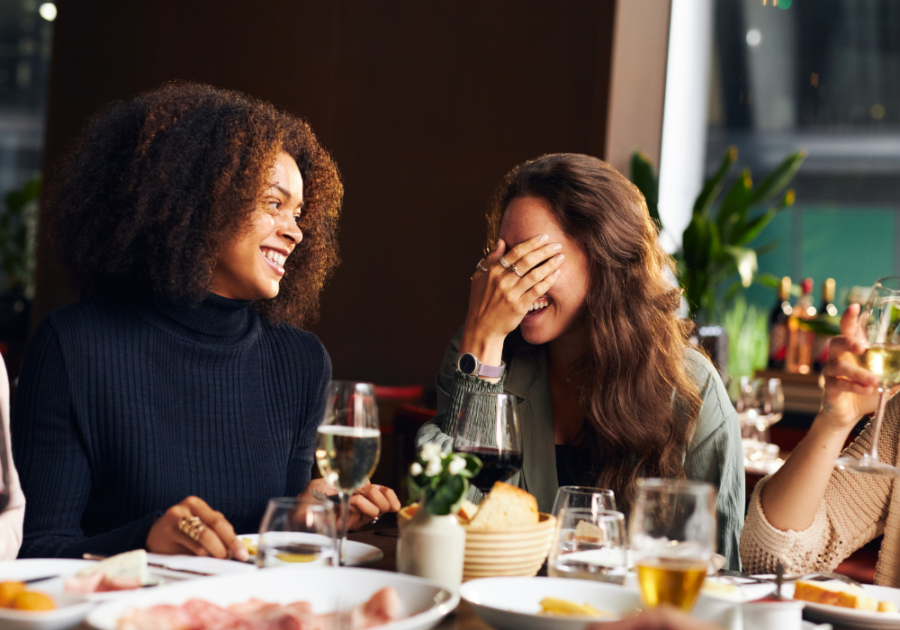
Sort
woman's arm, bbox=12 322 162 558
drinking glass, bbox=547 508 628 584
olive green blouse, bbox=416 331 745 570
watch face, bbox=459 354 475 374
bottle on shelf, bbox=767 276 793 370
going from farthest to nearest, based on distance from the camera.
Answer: bottle on shelf, bbox=767 276 793 370 < watch face, bbox=459 354 475 374 < olive green blouse, bbox=416 331 745 570 < woman's arm, bbox=12 322 162 558 < drinking glass, bbox=547 508 628 584

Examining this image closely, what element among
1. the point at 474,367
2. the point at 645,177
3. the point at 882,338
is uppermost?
the point at 645,177

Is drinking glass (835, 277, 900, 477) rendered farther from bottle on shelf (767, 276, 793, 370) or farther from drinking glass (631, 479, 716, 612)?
bottle on shelf (767, 276, 793, 370)

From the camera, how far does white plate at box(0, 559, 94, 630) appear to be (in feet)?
2.58

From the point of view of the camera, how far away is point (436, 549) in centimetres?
101

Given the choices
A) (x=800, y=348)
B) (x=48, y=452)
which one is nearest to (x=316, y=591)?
(x=48, y=452)

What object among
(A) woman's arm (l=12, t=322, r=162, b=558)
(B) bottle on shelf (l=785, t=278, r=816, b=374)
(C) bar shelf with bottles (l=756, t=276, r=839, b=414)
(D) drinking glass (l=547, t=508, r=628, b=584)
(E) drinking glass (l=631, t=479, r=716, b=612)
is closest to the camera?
(E) drinking glass (l=631, t=479, r=716, b=612)

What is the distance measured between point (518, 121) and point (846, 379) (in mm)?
2728

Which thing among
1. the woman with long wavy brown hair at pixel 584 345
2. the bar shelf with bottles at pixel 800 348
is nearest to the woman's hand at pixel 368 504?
the woman with long wavy brown hair at pixel 584 345

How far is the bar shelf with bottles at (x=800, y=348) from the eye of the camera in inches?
142

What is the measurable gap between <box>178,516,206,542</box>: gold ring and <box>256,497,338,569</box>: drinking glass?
0.25 meters

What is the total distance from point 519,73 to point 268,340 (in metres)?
2.36

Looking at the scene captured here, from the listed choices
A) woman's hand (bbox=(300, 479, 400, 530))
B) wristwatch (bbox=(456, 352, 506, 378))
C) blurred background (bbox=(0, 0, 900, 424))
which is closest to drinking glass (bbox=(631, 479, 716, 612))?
woman's hand (bbox=(300, 479, 400, 530))

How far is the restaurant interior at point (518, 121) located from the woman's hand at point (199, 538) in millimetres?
1577

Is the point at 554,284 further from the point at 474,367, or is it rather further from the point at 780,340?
the point at 780,340
